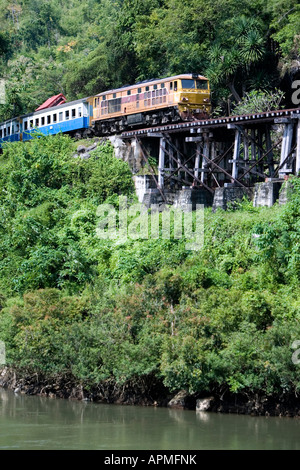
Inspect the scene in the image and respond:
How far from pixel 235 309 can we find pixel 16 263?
1102 cm

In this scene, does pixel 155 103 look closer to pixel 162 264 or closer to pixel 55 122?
pixel 55 122

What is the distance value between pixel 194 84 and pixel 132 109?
3585 mm

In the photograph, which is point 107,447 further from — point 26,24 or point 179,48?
point 26,24

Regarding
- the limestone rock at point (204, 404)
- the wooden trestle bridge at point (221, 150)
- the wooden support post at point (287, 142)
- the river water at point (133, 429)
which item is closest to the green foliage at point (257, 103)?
the wooden trestle bridge at point (221, 150)

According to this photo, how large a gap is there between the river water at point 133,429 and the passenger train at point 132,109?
56.4 feet

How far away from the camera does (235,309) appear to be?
21.8m

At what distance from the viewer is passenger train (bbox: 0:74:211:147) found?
3512cm

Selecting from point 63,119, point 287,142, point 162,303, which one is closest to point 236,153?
point 287,142

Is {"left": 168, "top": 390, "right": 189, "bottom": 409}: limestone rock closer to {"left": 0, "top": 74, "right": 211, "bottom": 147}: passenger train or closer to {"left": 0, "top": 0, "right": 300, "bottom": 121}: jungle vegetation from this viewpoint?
{"left": 0, "top": 74, "right": 211, "bottom": 147}: passenger train

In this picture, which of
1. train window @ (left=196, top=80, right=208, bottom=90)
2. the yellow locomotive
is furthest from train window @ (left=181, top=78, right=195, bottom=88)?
train window @ (left=196, top=80, right=208, bottom=90)

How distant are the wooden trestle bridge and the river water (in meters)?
10.7

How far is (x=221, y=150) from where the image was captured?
3341 centimetres

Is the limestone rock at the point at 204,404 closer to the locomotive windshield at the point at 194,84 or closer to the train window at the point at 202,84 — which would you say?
the locomotive windshield at the point at 194,84
